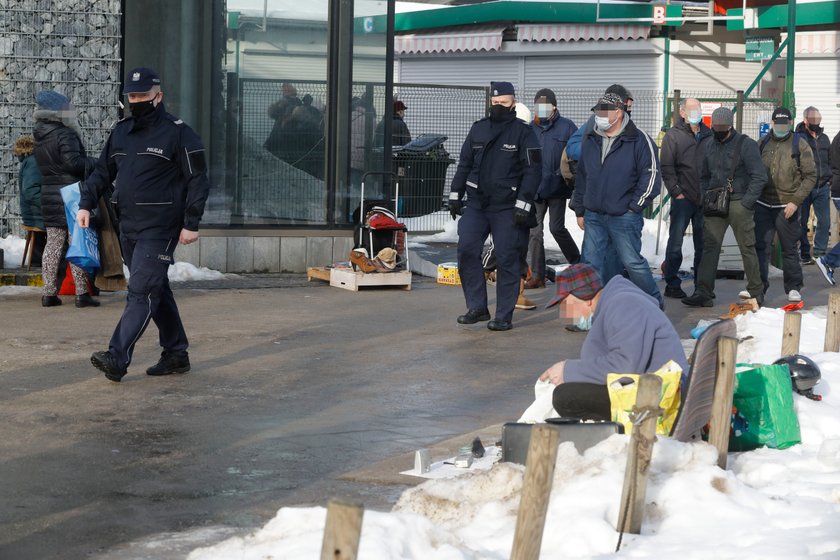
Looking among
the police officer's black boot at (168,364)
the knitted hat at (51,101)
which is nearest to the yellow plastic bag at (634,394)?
the police officer's black boot at (168,364)

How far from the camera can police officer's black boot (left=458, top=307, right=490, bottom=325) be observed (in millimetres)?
11688

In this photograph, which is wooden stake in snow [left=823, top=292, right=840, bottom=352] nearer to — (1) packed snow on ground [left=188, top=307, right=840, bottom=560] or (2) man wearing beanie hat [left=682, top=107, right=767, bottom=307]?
(1) packed snow on ground [left=188, top=307, right=840, bottom=560]

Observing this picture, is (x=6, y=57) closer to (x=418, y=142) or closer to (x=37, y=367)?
(x=37, y=367)

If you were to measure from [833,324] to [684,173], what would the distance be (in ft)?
15.5

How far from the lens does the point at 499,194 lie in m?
11.4

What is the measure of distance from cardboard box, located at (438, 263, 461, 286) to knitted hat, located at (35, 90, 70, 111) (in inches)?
177

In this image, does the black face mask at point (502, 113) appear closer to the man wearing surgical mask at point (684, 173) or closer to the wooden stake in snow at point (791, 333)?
the man wearing surgical mask at point (684, 173)

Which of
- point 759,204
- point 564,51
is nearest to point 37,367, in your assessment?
point 759,204

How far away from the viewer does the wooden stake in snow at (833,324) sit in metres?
8.95

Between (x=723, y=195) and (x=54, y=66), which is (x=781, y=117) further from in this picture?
(x=54, y=66)

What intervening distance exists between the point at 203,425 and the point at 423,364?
2.54 meters

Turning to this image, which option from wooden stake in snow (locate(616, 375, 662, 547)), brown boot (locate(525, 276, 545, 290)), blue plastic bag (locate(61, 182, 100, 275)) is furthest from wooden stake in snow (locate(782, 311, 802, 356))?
blue plastic bag (locate(61, 182, 100, 275))

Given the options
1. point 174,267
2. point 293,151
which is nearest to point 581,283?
point 174,267

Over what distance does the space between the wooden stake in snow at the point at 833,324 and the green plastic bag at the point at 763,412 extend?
1932mm
